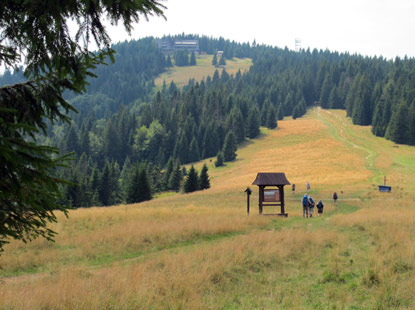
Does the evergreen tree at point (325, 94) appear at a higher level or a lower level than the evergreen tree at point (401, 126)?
higher

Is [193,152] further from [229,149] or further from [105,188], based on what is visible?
[105,188]

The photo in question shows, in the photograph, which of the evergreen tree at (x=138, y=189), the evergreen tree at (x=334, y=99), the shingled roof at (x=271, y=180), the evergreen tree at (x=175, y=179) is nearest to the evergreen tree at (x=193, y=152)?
the evergreen tree at (x=175, y=179)

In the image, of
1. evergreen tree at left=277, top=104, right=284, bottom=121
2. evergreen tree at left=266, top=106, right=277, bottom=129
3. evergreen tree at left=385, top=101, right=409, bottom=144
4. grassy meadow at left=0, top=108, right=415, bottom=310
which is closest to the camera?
grassy meadow at left=0, top=108, right=415, bottom=310

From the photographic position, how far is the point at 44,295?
610cm

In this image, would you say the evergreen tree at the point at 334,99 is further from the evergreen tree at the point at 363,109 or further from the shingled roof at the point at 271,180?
the shingled roof at the point at 271,180

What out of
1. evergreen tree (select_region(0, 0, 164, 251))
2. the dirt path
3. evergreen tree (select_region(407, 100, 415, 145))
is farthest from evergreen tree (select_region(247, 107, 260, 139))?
evergreen tree (select_region(0, 0, 164, 251))

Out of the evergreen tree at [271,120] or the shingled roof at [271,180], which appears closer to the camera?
the shingled roof at [271,180]

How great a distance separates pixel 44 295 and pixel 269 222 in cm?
1497

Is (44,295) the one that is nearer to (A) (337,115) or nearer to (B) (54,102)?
(B) (54,102)

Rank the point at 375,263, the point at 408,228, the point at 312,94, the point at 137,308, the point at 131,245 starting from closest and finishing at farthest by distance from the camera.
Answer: the point at 137,308, the point at 375,263, the point at 131,245, the point at 408,228, the point at 312,94


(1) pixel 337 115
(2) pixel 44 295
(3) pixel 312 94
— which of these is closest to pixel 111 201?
(2) pixel 44 295

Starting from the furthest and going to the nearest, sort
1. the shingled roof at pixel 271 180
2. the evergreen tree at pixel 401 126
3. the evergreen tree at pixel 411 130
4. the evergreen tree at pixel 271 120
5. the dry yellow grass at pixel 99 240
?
1. the evergreen tree at pixel 271 120
2. the evergreen tree at pixel 401 126
3. the evergreen tree at pixel 411 130
4. the shingled roof at pixel 271 180
5. the dry yellow grass at pixel 99 240

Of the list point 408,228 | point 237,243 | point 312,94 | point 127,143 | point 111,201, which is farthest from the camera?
point 312,94

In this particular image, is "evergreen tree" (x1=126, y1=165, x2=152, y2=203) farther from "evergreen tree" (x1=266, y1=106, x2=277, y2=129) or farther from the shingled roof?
"evergreen tree" (x1=266, y1=106, x2=277, y2=129)
